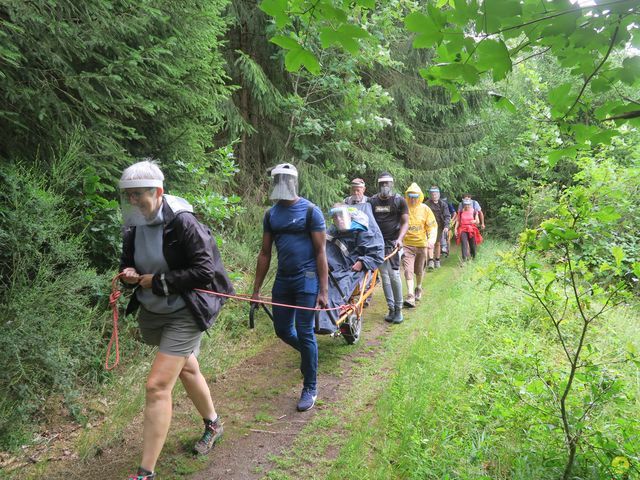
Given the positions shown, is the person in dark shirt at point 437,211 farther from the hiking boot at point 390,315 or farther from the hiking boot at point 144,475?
the hiking boot at point 144,475

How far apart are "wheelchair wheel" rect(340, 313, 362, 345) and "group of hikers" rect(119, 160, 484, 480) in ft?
1.64

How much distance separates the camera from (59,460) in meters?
3.32

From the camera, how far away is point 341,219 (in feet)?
18.3

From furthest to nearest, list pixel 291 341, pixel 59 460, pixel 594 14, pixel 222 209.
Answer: pixel 222 209 < pixel 291 341 < pixel 59 460 < pixel 594 14

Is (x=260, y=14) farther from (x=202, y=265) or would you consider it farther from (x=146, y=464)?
(x=146, y=464)

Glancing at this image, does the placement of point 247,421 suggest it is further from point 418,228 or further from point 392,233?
point 418,228

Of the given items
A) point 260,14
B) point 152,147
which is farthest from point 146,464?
point 260,14

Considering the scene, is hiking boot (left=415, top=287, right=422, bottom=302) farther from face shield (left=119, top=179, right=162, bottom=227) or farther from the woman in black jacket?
face shield (left=119, top=179, right=162, bottom=227)

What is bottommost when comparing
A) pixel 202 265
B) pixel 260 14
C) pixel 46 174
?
pixel 202 265

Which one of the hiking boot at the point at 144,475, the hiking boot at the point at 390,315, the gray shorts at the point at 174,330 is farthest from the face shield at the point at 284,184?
the hiking boot at the point at 390,315

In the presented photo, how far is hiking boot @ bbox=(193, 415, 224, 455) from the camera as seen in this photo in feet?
11.1

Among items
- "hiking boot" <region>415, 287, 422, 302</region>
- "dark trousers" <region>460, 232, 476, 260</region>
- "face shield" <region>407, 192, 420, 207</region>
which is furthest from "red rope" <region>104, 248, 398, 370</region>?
"dark trousers" <region>460, 232, 476, 260</region>

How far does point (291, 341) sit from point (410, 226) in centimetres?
466

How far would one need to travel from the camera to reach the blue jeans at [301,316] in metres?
4.13
